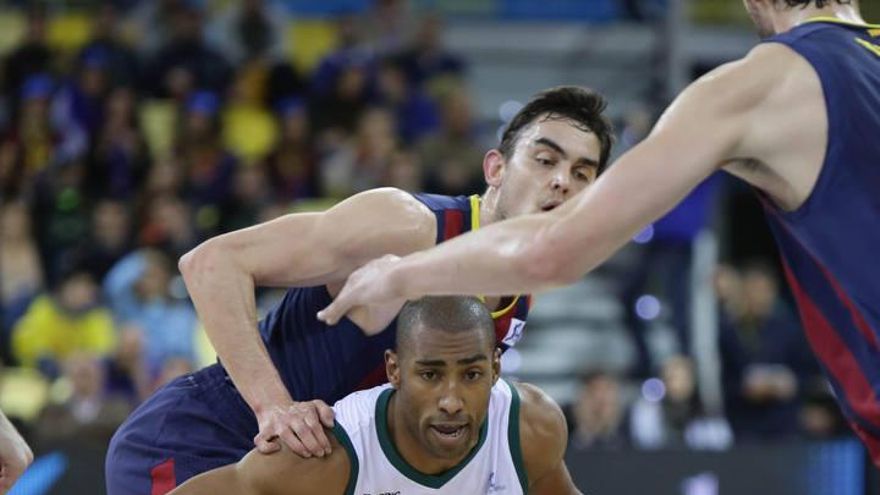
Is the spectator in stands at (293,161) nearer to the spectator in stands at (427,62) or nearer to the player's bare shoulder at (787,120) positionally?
the spectator in stands at (427,62)

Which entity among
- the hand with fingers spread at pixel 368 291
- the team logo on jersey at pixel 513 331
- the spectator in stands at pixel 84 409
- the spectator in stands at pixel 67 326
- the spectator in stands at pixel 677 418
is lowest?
the spectator in stands at pixel 677 418

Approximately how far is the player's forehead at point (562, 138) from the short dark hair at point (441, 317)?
2.18ft

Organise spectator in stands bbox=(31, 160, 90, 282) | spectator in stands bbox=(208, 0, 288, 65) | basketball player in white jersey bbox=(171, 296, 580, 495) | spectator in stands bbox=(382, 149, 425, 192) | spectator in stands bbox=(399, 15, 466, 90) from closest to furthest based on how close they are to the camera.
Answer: basketball player in white jersey bbox=(171, 296, 580, 495) → spectator in stands bbox=(31, 160, 90, 282) → spectator in stands bbox=(382, 149, 425, 192) → spectator in stands bbox=(399, 15, 466, 90) → spectator in stands bbox=(208, 0, 288, 65)

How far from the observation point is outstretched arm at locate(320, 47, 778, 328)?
3.13 m

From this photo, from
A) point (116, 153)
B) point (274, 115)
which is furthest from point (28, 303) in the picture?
point (274, 115)

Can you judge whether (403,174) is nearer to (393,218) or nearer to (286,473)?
(393,218)

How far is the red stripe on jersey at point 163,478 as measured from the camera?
15.3 ft

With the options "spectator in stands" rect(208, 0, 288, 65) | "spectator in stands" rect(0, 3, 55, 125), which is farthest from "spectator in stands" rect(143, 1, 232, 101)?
"spectator in stands" rect(0, 3, 55, 125)

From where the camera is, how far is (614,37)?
14.2m

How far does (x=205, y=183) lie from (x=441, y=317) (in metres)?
7.19

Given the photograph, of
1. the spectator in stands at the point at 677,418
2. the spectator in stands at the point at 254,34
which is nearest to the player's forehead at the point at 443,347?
the spectator in stands at the point at 677,418

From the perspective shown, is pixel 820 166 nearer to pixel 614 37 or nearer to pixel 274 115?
pixel 274 115

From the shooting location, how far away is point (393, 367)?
4469mm

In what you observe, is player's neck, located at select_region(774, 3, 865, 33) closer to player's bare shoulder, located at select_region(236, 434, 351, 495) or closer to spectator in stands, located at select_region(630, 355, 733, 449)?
player's bare shoulder, located at select_region(236, 434, 351, 495)
